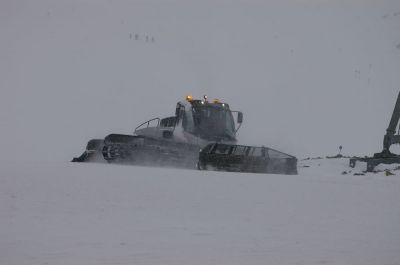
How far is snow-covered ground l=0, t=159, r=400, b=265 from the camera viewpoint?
5055mm

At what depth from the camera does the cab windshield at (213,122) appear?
14156mm

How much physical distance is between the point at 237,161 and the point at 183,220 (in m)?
5.67

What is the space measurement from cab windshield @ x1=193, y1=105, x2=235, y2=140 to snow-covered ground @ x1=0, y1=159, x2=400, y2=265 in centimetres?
427

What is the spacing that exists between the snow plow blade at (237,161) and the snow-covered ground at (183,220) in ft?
6.96

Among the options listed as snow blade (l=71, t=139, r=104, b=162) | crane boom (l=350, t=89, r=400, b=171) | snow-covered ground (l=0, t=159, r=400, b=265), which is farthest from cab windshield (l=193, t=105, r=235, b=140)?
crane boom (l=350, t=89, r=400, b=171)

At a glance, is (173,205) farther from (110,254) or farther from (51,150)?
(51,150)

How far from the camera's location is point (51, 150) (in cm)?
1888

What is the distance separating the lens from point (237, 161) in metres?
12.0

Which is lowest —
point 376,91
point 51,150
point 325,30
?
point 51,150

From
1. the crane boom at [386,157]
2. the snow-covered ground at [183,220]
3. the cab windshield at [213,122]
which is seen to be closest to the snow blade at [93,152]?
the cab windshield at [213,122]

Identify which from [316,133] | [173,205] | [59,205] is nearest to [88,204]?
[59,205]

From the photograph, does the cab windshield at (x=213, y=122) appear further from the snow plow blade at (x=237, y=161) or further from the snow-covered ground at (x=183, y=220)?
the snow-covered ground at (x=183, y=220)

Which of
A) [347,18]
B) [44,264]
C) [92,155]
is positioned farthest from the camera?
[347,18]

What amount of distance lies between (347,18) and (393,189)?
4676 cm
